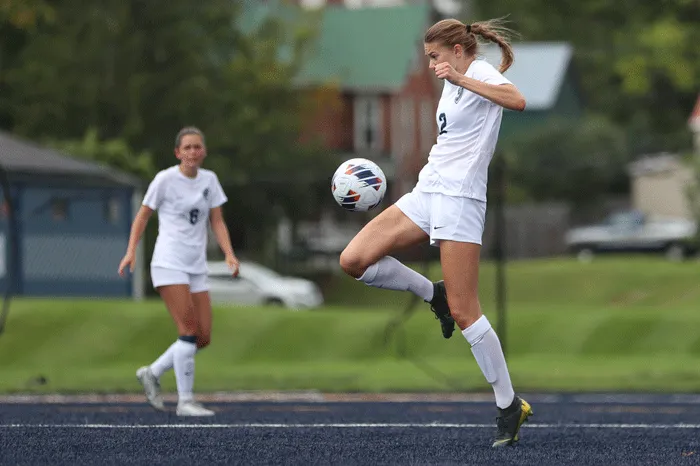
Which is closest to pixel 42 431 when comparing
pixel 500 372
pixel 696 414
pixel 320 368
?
pixel 500 372

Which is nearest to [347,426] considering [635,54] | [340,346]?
[340,346]

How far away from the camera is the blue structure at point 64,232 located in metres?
24.5

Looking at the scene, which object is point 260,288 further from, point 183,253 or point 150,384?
point 183,253

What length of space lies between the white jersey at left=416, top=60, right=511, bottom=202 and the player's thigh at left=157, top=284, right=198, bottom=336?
309 cm

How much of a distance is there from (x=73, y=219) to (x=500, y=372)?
58.6ft

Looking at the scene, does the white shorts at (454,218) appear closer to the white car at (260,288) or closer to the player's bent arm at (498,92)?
the player's bent arm at (498,92)

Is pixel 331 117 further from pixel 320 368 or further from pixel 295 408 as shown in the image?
pixel 295 408

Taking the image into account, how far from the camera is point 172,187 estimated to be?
431 inches

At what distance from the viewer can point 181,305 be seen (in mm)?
10883

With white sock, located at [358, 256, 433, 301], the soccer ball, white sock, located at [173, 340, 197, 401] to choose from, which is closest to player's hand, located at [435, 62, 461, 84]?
the soccer ball

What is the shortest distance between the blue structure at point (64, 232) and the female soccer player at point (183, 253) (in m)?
13.4

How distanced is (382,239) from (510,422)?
1.21 metres

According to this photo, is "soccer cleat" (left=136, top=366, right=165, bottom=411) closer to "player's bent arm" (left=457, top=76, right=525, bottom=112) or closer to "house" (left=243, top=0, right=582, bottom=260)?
"player's bent arm" (left=457, top=76, right=525, bottom=112)

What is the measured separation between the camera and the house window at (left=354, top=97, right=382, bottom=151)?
5772 centimetres
